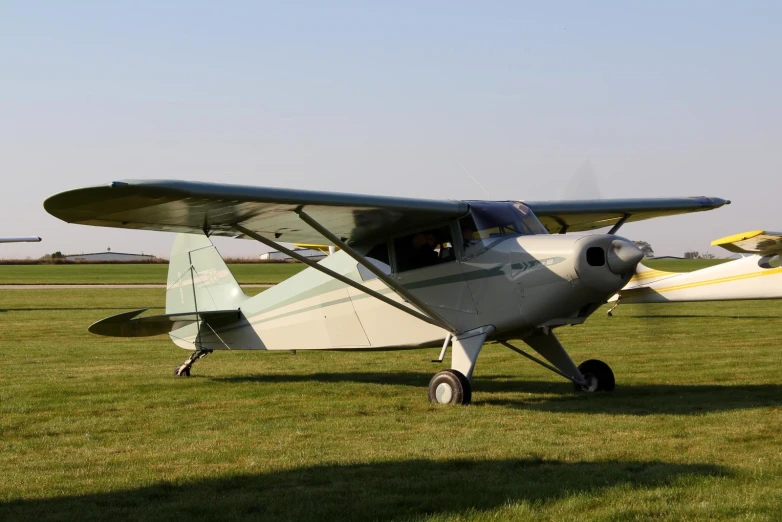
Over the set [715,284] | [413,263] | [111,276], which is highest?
[413,263]

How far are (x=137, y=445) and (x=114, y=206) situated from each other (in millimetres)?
2221

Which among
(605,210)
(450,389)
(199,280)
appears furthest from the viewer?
(199,280)

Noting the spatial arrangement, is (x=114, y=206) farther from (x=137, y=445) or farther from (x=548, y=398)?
(x=548, y=398)

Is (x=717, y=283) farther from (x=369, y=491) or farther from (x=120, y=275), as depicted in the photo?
(x=120, y=275)

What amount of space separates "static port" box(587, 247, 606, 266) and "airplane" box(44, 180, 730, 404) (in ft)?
0.03

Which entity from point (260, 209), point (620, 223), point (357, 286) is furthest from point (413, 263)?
point (620, 223)

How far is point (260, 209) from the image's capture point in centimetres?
942

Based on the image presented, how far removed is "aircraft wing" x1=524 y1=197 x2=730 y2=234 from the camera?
1215 cm

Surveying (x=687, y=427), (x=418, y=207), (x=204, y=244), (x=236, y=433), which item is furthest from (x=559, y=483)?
(x=204, y=244)

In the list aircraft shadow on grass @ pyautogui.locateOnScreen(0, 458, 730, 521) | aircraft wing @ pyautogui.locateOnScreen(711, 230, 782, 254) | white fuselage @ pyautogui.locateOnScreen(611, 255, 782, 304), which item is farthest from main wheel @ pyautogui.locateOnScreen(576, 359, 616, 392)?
white fuselage @ pyautogui.locateOnScreen(611, 255, 782, 304)

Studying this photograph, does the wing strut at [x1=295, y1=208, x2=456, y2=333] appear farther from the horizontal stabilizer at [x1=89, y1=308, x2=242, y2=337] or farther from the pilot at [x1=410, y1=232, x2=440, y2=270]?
the horizontal stabilizer at [x1=89, y1=308, x2=242, y2=337]

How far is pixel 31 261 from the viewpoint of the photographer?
4222 inches

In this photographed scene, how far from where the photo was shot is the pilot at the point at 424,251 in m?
10.7

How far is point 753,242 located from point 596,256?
1123 centimetres
